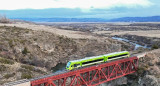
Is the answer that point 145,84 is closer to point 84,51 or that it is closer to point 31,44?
point 84,51

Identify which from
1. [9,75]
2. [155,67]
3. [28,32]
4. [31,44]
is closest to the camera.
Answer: [9,75]

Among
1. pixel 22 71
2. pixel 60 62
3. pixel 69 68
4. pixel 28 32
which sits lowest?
pixel 60 62

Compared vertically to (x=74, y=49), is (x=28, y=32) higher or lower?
higher

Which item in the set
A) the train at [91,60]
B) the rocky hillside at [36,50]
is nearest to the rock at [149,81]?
the train at [91,60]

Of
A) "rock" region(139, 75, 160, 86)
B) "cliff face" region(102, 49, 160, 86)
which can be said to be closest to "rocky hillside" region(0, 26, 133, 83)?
"cliff face" region(102, 49, 160, 86)

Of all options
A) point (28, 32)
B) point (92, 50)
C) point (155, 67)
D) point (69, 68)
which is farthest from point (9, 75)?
point (92, 50)

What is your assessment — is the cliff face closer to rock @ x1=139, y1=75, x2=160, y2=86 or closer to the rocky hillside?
rock @ x1=139, y1=75, x2=160, y2=86

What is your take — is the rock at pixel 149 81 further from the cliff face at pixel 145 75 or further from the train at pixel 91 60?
the train at pixel 91 60

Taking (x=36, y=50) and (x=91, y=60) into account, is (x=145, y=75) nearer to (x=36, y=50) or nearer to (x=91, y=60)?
(x=91, y=60)
